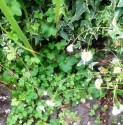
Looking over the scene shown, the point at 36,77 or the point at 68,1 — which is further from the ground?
the point at 68,1

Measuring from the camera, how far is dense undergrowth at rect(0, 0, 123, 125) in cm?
258

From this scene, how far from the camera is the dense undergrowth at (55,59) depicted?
8.46 feet

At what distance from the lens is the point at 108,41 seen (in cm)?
272

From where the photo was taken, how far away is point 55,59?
2.84 m

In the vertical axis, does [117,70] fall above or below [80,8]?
below

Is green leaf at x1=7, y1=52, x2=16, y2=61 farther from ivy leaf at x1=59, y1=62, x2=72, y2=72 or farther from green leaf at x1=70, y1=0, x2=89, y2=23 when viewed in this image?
green leaf at x1=70, y1=0, x2=89, y2=23

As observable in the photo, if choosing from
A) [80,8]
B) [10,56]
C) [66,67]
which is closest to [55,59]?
[66,67]

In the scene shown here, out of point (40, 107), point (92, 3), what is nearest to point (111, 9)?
point (92, 3)

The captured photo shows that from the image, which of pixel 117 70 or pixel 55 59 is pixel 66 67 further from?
pixel 117 70

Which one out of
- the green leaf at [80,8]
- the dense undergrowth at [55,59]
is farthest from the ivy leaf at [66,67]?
the green leaf at [80,8]

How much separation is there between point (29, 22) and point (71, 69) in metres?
0.54

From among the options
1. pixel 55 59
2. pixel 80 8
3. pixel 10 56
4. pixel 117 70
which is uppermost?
pixel 80 8

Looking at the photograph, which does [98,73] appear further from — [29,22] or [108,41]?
[29,22]

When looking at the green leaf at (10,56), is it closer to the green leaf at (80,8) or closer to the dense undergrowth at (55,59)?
the dense undergrowth at (55,59)
